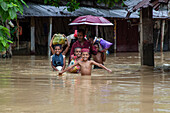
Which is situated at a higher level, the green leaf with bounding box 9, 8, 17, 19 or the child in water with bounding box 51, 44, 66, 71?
the green leaf with bounding box 9, 8, 17, 19

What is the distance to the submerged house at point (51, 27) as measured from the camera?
72.1ft

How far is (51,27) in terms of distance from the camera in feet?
73.3

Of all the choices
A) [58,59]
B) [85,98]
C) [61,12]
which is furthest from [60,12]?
[85,98]

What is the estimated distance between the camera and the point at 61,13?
21.8 m

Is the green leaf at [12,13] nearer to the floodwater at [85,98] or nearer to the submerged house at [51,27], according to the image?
the floodwater at [85,98]

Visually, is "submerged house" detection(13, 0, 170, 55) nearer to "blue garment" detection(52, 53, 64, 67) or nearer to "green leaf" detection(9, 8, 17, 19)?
"blue garment" detection(52, 53, 64, 67)

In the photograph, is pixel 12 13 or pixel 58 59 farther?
pixel 58 59

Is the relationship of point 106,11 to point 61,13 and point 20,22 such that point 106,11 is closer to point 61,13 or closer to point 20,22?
point 61,13

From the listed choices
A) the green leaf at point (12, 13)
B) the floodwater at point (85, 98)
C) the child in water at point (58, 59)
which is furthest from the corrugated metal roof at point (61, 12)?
the green leaf at point (12, 13)

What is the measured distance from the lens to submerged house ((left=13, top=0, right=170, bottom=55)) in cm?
2197

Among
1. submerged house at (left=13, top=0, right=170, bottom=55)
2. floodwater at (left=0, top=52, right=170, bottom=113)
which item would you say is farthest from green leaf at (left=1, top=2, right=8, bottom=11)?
submerged house at (left=13, top=0, right=170, bottom=55)

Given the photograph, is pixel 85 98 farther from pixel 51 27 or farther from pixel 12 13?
pixel 51 27

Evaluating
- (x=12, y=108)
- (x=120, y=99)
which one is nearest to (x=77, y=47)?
(x=120, y=99)

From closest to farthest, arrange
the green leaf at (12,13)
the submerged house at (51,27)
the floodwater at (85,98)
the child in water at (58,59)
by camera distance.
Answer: the floodwater at (85,98)
the green leaf at (12,13)
the child in water at (58,59)
the submerged house at (51,27)
